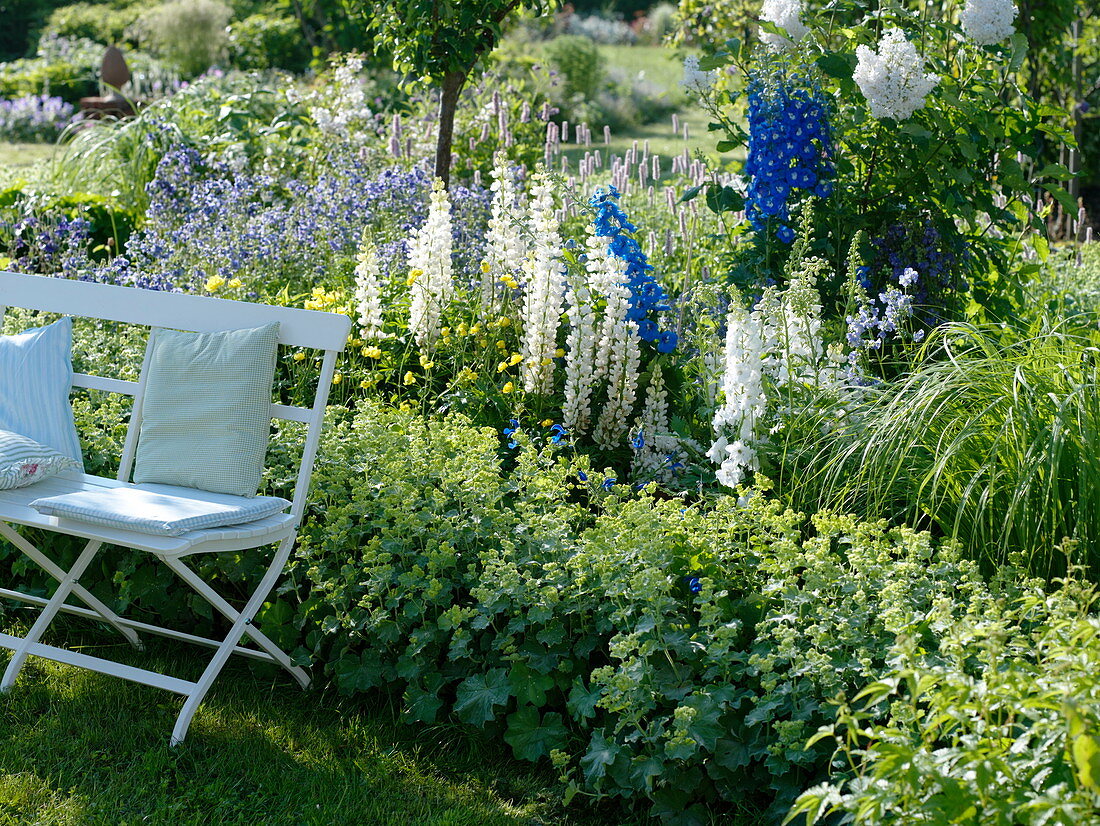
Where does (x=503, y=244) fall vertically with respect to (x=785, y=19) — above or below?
below

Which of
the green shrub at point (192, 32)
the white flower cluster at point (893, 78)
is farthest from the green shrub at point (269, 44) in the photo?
the white flower cluster at point (893, 78)

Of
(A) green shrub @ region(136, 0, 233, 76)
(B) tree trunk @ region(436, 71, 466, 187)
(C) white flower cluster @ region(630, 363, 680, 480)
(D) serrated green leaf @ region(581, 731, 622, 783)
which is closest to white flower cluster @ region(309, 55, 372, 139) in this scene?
(B) tree trunk @ region(436, 71, 466, 187)

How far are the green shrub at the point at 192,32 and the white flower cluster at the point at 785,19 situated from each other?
1435 centimetres

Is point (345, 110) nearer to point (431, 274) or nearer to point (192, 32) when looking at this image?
point (431, 274)

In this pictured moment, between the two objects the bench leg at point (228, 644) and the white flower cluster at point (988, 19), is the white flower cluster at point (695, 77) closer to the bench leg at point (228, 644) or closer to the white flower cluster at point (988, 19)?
the white flower cluster at point (988, 19)

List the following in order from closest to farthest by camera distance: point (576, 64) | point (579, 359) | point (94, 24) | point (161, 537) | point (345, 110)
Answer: point (161, 537)
point (579, 359)
point (345, 110)
point (576, 64)
point (94, 24)

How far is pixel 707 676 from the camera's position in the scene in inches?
99.3

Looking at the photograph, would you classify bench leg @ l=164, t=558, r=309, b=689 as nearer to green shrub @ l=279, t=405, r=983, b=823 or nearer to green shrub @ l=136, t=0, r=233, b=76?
green shrub @ l=279, t=405, r=983, b=823

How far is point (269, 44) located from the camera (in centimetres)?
1750

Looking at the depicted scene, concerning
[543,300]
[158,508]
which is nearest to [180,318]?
[158,508]

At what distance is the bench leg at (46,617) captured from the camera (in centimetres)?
301

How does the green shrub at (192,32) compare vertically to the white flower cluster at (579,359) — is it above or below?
above

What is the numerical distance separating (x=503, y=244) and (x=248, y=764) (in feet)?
6.83

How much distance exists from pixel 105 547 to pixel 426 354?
124cm
